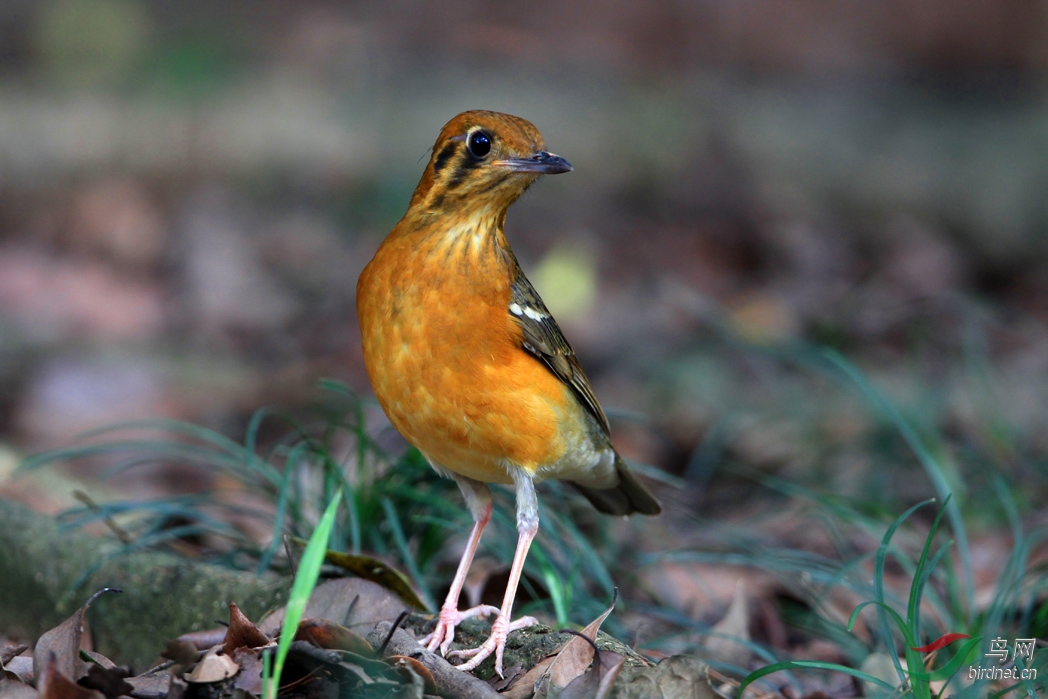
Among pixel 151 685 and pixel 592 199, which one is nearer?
pixel 151 685

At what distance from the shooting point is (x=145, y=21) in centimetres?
1221

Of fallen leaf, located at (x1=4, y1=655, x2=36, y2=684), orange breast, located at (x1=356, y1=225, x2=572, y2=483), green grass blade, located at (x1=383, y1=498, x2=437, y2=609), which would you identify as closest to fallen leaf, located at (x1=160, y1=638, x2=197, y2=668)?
fallen leaf, located at (x1=4, y1=655, x2=36, y2=684)

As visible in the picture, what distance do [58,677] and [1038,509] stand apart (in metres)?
5.74

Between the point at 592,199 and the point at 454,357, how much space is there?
917 cm

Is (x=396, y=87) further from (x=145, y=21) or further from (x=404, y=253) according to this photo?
(x=404, y=253)

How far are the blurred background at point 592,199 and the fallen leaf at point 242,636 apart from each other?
4511mm

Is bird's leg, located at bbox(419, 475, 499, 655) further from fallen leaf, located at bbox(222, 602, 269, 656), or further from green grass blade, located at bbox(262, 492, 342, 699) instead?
green grass blade, located at bbox(262, 492, 342, 699)

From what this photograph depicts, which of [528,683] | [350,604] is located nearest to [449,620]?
[350,604]

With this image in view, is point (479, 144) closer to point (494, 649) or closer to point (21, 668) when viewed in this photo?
point (494, 649)

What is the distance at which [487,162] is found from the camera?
159 inches

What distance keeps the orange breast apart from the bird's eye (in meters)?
0.33

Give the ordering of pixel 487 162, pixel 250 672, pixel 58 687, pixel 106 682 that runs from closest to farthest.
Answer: pixel 58 687 → pixel 106 682 → pixel 250 672 → pixel 487 162

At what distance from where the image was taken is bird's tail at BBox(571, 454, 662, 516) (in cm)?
498

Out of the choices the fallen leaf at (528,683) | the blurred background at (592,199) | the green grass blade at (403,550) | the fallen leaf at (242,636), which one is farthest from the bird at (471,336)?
the blurred background at (592,199)
